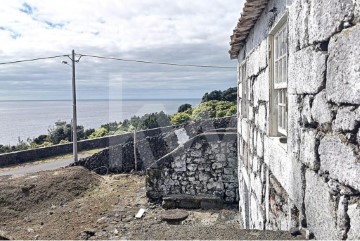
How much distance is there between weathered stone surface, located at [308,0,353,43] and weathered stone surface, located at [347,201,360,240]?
3.36ft

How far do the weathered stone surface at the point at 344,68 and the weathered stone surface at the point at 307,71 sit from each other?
146 mm

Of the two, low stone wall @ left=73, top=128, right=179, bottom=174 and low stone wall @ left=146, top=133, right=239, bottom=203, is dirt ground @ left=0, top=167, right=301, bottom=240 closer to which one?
low stone wall @ left=146, top=133, right=239, bottom=203

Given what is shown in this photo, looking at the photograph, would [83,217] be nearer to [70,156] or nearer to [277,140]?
[277,140]

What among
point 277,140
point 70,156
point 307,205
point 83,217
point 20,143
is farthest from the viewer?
point 20,143

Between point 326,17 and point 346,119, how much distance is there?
2.27 feet

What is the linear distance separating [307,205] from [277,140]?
1.31 metres

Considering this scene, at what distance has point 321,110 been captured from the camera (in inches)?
97.7

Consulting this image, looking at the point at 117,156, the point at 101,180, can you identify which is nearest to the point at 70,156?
the point at 117,156

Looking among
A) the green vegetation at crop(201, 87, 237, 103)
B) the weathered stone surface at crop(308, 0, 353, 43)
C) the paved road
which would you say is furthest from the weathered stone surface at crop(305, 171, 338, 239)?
the green vegetation at crop(201, 87, 237, 103)

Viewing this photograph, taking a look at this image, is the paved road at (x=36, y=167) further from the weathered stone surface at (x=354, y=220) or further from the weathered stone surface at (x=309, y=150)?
the weathered stone surface at (x=354, y=220)

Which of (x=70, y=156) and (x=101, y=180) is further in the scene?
(x=70, y=156)

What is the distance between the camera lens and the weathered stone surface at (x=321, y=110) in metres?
2.37

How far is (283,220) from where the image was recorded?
3.54 metres

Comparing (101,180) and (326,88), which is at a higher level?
(326,88)
